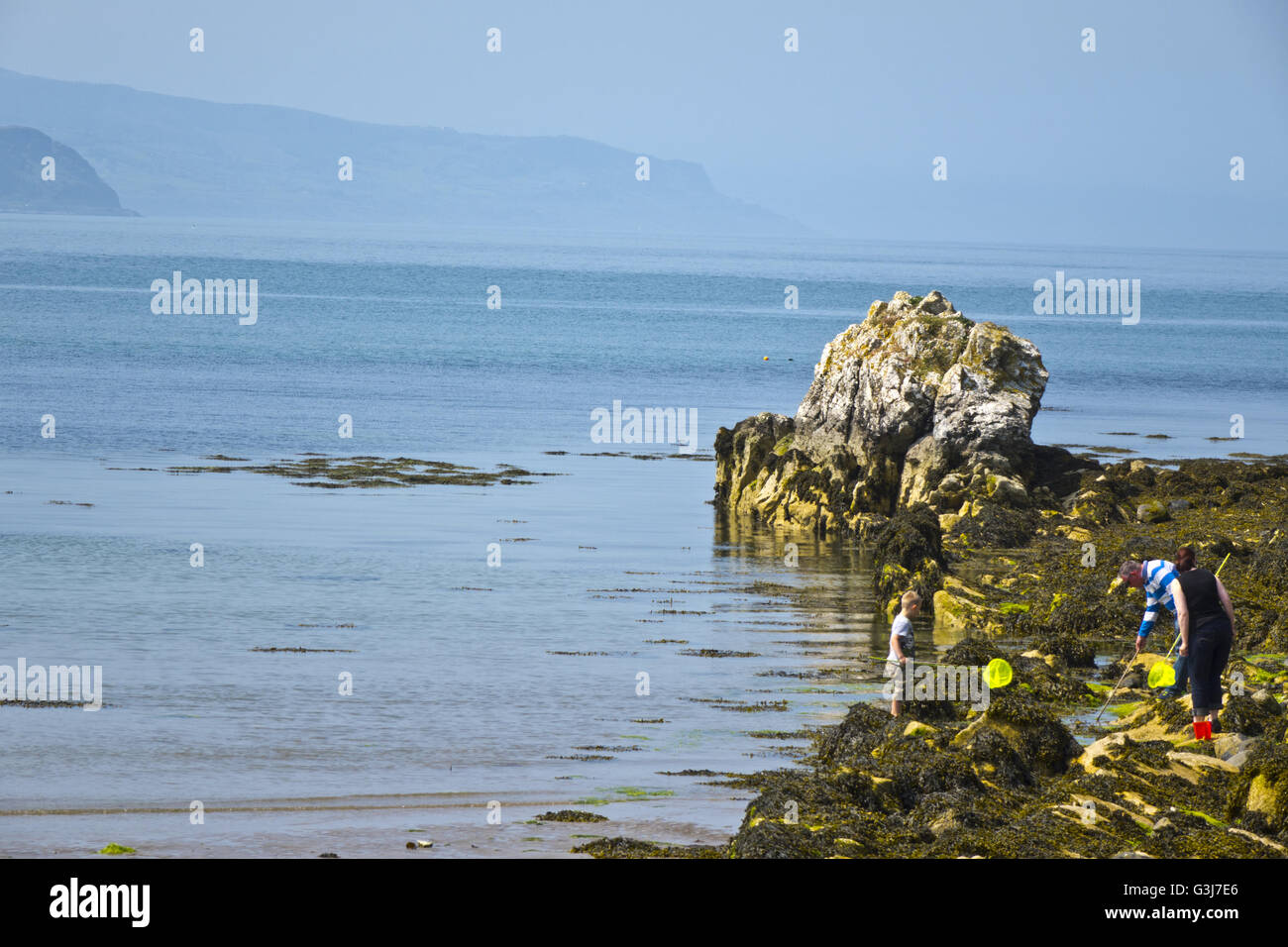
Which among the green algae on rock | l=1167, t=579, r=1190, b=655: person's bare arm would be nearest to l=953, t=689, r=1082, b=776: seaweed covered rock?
l=1167, t=579, r=1190, b=655: person's bare arm

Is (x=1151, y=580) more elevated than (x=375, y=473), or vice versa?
(x=375, y=473)

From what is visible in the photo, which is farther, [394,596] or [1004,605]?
[394,596]

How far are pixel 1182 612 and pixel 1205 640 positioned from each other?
0.37 metres

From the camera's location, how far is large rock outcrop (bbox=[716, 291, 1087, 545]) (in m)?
33.6

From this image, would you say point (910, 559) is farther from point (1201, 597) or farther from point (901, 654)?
point (1201, 597)

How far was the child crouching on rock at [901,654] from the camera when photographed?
16.6 metres

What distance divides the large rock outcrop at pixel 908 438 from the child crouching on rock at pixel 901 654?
595 inches

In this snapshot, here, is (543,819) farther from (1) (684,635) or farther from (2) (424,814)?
(1) (684,635)

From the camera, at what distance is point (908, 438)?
34750mm

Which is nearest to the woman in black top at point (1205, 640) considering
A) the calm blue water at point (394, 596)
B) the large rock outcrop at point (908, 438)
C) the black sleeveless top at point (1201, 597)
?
the black sleeveless top at point (1201, 597)

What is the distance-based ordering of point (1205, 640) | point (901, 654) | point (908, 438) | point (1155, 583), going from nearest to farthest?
point (1205, 640) → point (1155, 583) → point (901, 654) → point (908, 438)

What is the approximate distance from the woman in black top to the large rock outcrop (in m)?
16.4

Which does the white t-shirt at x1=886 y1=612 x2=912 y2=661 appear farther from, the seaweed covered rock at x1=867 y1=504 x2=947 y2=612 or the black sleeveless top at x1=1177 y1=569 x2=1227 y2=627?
the seaweed covered rock at x1=867 y1=504 x2=947 y2=612

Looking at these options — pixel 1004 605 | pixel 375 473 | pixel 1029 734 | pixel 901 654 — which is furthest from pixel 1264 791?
pixel 375 473
